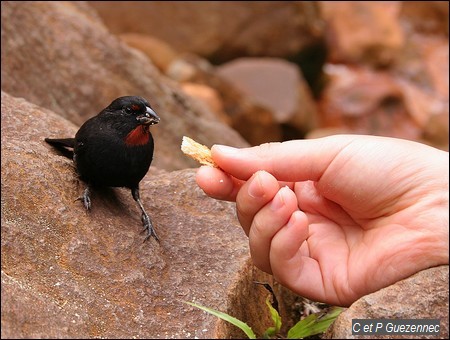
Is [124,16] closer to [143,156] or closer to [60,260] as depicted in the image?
[143,156]

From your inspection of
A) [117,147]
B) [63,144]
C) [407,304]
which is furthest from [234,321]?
[63,144]

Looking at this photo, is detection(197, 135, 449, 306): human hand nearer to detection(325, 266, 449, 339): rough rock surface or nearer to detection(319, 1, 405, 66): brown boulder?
detection(325, 266, 449, 339): rough rock surface

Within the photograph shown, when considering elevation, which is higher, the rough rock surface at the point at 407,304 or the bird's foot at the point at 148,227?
the rough rock surface at the point at 407,304

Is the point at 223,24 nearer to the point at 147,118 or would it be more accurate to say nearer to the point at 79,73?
the point at 79,73

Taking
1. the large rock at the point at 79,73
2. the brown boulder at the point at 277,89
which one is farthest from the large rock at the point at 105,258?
the brown boulder at the point at 277,89

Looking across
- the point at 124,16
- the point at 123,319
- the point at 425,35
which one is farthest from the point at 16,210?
the point at 425,35

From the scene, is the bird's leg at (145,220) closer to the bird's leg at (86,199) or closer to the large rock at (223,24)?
the bird's leg at (86,199)
